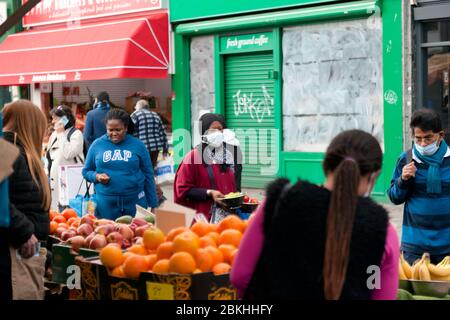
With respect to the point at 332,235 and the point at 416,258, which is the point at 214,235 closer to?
the point at 332,235

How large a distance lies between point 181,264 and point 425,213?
8.97 ft

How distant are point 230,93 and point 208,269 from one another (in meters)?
13.0

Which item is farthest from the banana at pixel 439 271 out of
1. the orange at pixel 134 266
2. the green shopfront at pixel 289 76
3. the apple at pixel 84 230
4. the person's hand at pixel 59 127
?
the green shopfront at pixel 289 76

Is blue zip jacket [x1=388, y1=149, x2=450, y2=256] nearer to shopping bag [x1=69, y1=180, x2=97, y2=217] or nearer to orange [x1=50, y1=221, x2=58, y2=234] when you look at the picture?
orange [x1=50, y1=221, x2=58, y2=234]

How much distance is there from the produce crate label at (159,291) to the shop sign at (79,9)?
1441 centimetres

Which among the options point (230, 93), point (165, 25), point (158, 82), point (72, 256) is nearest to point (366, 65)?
point (230, 93)

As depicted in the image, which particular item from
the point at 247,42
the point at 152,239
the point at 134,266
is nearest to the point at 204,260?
the point at 134,266

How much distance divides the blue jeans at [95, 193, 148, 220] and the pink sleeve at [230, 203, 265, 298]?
183 inches

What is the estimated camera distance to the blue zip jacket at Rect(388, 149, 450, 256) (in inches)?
237

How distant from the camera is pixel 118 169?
7879 millimetres

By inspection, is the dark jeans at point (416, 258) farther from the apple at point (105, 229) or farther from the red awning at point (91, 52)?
the red awning at point (91, 52)

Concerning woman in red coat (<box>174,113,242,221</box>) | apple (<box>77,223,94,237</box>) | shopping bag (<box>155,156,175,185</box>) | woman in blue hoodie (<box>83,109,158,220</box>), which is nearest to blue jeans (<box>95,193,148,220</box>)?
woman in blue hoodie (<box>83,109,158,220</box>)

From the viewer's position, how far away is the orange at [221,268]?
400 cm

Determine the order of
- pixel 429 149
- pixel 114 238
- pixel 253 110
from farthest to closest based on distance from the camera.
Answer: pixel 253 110
pixel 429 149
pixel 114 238
